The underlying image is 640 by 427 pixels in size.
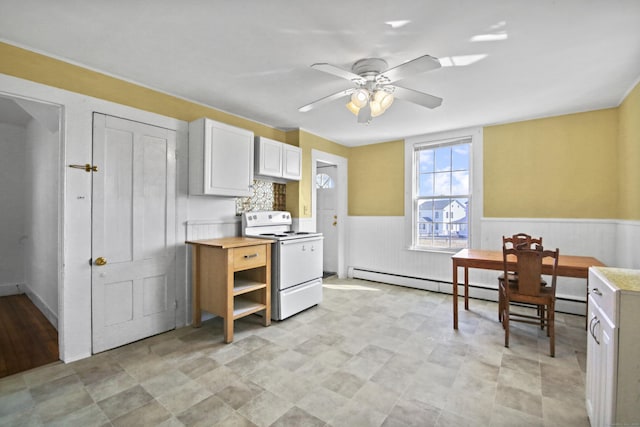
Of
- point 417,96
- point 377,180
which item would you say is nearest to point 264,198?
point 377,180

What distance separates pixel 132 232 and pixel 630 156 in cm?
499

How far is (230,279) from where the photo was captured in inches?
104

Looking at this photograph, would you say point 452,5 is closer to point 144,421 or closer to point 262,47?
point 262,47

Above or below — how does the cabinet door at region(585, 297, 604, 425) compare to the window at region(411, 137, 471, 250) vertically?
below

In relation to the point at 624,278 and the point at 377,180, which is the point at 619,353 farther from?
the point at 377,180

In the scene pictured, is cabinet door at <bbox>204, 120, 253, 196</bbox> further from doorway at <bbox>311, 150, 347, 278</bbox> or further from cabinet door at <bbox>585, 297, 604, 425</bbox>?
cabinet door at <bbox>585, 297, 604, 425</bbox>

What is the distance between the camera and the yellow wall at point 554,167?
3.23 m

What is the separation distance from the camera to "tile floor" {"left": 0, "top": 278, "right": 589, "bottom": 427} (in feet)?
5.51

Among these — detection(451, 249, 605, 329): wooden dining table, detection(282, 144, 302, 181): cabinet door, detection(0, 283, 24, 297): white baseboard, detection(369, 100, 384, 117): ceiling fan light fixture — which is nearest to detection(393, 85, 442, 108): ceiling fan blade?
detection(369, 100, 384, 117): ceiling fan light fixture

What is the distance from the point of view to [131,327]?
2.60 metres

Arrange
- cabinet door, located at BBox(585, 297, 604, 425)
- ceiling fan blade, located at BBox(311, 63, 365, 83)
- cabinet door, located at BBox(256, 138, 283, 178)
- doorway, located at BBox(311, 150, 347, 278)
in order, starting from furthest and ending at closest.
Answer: doorway, located at BBox(311, 150, 347, 278) → cabinet door, located at BBox(256, 138, 283, 178) → ceiling fan blade, located at BBox(311, 63, 365, 83) → cabinet door, located at BBox(585, 297, 604, 425)

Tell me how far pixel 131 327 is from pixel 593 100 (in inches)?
209

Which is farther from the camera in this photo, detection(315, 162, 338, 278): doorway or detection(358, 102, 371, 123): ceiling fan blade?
detection(315, 162, 338, 278): doorway

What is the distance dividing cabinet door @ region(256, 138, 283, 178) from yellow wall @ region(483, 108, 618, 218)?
291 centimetres
